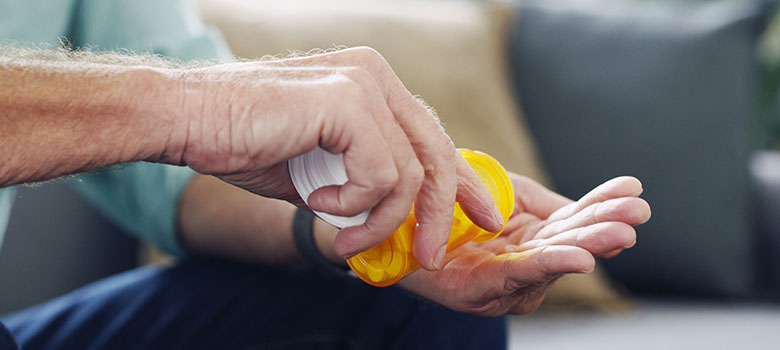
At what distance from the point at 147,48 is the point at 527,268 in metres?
0.69

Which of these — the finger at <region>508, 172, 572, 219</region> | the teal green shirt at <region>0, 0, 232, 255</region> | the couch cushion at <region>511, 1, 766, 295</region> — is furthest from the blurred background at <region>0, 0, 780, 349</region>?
the finger at <region>508, 172, 572, 219</region>

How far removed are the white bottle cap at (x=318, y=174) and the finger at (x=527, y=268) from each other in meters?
0.14

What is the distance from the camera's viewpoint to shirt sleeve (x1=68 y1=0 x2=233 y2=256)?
0.96 meters

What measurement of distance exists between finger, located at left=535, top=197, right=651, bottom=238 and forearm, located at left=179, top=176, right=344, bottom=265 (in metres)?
0.28

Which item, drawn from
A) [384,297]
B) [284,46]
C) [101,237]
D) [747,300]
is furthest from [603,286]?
[101,237]

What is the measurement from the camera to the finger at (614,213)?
596 mm

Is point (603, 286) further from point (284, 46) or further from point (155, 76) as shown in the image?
point (155, 76)

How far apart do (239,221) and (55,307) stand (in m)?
0.27

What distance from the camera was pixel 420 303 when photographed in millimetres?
801

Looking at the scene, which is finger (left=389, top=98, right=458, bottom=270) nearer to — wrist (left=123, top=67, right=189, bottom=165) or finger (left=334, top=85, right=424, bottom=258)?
finger (left=334, top=85, right=424, bottom=258)

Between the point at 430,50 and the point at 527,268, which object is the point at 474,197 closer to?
the point at 527,268

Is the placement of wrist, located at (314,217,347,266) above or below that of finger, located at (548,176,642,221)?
below

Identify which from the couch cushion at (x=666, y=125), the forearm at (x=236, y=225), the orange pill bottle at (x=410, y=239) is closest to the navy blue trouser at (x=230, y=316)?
the forearm at (x=236, y=225)

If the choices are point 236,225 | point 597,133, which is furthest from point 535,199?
point 597,133
